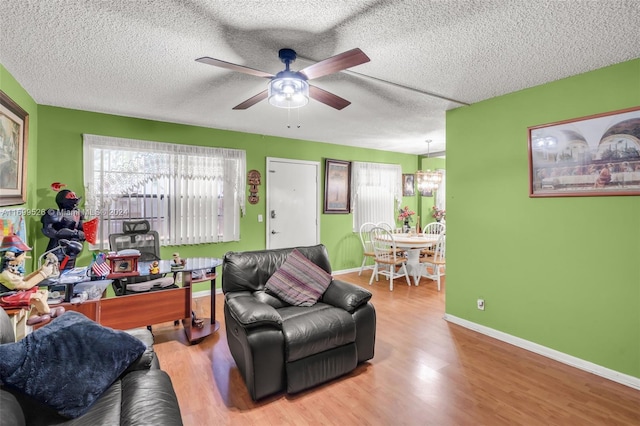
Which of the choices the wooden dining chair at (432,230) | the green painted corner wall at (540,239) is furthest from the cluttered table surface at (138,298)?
the wooden dining chair at (432,230)

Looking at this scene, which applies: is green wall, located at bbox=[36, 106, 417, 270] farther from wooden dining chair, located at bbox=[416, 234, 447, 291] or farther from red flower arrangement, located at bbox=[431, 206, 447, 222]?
wooden dining chair, located at bbox=[416, 234, 447, 291]

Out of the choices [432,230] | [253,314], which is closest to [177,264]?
[253,314]

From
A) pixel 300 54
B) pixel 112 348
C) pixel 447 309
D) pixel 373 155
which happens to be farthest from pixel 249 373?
pixel 373 155

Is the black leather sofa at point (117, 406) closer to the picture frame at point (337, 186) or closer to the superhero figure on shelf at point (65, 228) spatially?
the superhero figure on shelf at point (65, 228)

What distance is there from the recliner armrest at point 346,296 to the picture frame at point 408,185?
14.5 ft

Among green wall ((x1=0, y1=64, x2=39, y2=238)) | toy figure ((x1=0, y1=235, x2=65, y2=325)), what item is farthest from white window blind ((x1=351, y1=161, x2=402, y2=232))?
toy figure ((x1=0, y1=235, x2=65, y2=325))

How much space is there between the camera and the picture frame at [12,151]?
2381mm

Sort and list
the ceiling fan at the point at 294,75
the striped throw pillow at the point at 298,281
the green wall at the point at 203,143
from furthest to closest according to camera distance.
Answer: the green wall at the point at 203,143 → the striped throw pillow at the point at 298,281 → the ceiling fan at the point at 294,75

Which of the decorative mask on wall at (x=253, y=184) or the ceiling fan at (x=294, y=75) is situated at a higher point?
the ceiling fan at (x=294, y=75)

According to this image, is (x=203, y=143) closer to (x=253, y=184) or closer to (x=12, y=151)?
(x=253, y=184)

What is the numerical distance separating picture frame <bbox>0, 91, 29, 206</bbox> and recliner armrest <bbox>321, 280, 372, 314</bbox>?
8.54 feet

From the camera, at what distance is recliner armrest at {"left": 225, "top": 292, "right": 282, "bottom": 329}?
2035 mm

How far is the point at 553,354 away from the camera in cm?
272

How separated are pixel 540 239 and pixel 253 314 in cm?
257
